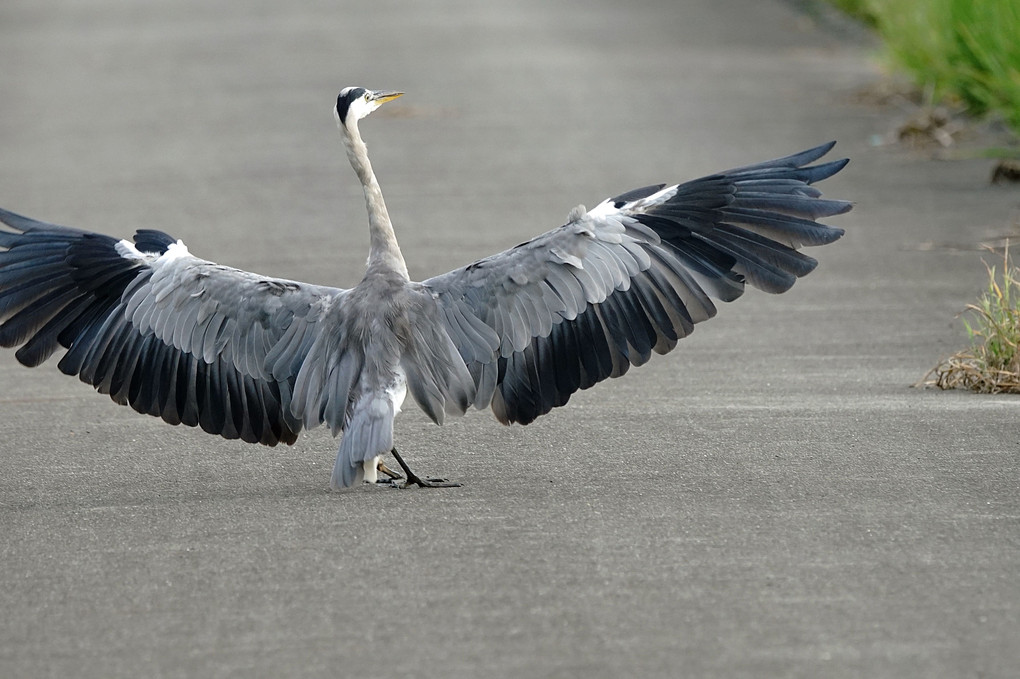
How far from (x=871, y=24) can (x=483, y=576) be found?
18327 mm

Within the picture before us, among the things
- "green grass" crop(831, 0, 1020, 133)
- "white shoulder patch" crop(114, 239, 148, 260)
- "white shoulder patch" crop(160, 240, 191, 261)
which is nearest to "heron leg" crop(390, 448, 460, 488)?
"white shoulder patch" crop(160, 240, 191, 261)

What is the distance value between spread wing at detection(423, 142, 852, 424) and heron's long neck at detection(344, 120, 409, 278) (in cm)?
39

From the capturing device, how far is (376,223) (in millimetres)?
7324

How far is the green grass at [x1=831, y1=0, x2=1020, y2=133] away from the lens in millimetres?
13242

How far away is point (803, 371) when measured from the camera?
8.57 meters

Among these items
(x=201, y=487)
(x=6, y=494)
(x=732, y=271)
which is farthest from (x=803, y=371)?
(x=6, y=494)

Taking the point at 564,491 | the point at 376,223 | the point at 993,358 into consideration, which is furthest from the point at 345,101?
the point at 993,358

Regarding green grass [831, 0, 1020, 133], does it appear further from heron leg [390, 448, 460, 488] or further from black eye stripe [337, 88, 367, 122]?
heron leg [390, 448, 460, 488]

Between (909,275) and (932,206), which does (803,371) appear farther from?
(932,206)

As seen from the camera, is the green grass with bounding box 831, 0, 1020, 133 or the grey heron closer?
the grey heron

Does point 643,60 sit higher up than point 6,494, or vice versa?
point 643,60

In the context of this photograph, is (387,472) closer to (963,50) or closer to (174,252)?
(174,252)

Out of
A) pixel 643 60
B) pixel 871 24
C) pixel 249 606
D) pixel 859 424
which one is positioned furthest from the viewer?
pixel 871 24

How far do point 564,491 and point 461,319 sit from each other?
2.78 ft
